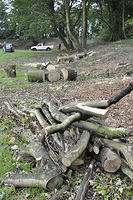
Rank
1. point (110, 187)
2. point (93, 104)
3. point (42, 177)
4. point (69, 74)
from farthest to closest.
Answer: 1. point (69, 74)
2. point (93, 104)
3. point (42, 177)
4. point (110, 187)

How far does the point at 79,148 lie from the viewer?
3.28m

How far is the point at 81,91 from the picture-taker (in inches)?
309

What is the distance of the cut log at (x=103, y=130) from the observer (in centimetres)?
321

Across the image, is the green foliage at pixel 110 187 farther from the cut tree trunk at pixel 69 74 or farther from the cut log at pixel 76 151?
the cut tree trunk at pixel 69 74

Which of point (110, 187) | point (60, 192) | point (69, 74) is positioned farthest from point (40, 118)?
point (69, 74)

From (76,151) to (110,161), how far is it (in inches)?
21.3

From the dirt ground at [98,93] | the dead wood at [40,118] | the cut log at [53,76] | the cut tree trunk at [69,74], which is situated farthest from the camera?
the cut log at [53,76]

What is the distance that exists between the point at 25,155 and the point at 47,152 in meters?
0.58

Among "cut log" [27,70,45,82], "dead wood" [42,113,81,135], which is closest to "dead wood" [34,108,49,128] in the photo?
"dead wood" [42,113,81,135]

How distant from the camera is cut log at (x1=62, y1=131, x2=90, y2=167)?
10.4ft

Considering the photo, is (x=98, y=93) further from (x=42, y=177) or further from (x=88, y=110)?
(x=42, y=177)

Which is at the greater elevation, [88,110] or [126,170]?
[88,110]

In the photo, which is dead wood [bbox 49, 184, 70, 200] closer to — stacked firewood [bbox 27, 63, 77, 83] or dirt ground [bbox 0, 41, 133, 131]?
dirt ground [bbox 0, 41, 133, 131]

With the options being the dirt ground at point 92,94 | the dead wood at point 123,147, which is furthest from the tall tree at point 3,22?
the dead wood at point 123,147
